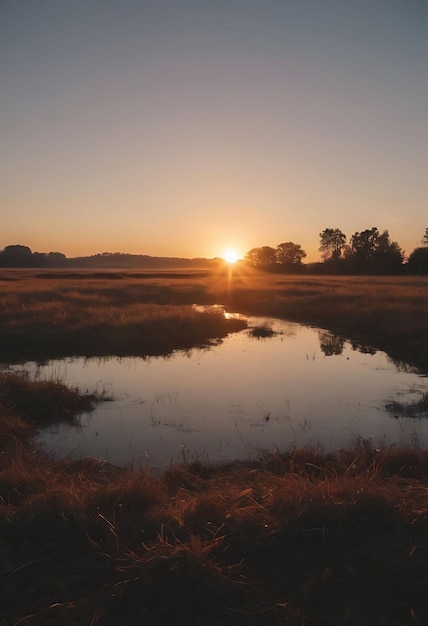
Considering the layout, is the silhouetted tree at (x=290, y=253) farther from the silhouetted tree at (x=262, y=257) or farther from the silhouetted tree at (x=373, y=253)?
the silhouetted tree at (x=373, y=253)

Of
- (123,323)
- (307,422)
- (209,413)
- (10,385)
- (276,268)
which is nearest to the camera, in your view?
(307,422)

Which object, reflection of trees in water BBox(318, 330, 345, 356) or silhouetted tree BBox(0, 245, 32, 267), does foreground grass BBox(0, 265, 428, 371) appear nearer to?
reflection of trees in water BBox(318, 330, 345, 356)

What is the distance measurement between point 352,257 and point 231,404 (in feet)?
299

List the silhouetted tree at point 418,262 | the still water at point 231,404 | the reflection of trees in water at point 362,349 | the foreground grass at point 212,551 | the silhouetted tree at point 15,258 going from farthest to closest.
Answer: the silhouetted tree at point 15,258 < the silhouetted tree at point 418,262 < the reflection of trees in water at point 362,349 < the still water at point 231,404 < the foreground grass at point 212,551

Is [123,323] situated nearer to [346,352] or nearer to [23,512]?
[346,352]

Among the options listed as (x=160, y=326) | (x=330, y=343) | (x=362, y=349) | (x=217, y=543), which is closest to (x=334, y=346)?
(x=330, y=343)

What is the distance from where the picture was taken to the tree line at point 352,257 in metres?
88.2

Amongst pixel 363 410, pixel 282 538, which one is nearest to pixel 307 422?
pixel 363 410

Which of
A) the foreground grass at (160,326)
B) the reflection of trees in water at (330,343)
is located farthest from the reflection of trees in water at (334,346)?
the foreground grass at (160,326)

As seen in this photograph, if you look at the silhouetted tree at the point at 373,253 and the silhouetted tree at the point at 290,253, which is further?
the silhouetted tree at the point at 290,253

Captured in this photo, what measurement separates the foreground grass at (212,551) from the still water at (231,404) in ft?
6.12

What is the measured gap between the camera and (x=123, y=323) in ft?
77.8

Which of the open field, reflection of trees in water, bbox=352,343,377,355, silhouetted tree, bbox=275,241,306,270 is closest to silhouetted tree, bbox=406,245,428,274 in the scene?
silhouetted tree, bbox=275,241,306,270

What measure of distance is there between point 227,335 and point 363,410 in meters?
14.4
